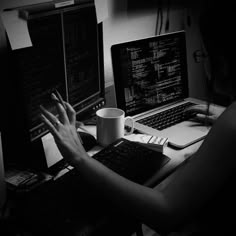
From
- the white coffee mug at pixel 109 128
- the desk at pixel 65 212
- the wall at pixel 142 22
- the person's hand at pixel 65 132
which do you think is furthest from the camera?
the wall at pixel 142 22

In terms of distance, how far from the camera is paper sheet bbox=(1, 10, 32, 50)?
35.8 inches

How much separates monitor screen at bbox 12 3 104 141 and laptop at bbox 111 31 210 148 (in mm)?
99

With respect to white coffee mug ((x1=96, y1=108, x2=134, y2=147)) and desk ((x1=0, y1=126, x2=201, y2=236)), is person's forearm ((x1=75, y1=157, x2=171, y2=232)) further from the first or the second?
white coffee mug ((x1=96, y1=108, x2=134, y2=147))

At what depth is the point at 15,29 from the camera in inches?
36.2

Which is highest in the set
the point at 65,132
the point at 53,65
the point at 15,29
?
the point at 15,29

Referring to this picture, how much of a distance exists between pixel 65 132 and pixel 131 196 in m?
0.26

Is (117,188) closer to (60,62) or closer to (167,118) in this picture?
(60,62)

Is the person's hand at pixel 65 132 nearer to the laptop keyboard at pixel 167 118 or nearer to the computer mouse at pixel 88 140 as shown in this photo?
the computer mouse at pixel 88 140

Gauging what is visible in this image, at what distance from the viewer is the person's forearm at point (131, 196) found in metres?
0.86

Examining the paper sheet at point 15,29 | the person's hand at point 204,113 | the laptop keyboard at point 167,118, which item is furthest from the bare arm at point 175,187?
the person's hand at point 204,113

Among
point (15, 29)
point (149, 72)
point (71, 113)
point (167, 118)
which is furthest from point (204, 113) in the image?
point (15, 29)

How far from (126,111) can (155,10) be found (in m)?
0.67

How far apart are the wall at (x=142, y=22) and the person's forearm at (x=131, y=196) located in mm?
636

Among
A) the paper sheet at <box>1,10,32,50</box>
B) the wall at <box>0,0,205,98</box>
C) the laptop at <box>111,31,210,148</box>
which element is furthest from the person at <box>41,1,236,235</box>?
the wall at <box>0,0,205,98</box>
